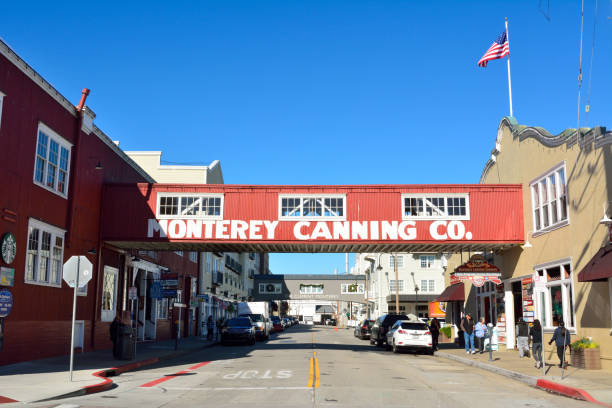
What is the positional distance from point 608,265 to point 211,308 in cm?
4064

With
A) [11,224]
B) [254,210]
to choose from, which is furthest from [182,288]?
[11,224]

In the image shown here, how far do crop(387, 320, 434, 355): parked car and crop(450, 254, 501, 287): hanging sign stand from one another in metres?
3.48

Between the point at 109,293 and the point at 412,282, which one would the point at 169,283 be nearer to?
the point at 109,293

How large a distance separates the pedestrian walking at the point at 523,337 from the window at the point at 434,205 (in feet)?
18.1

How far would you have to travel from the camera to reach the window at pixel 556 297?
2036cm

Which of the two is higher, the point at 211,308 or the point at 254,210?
the point at 254,210

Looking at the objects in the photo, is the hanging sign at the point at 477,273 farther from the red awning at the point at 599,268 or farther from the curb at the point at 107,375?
the curb at the point at 107,375

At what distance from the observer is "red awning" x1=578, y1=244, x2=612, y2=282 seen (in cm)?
1670

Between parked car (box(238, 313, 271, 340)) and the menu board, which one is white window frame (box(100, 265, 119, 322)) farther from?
the menu board

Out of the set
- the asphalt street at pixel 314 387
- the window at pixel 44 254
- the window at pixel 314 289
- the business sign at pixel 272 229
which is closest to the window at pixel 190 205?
the business sign at pixel 272 229

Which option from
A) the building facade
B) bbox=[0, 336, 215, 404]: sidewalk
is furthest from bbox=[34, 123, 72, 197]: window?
the building facade

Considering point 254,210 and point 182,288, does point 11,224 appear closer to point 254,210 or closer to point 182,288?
point 254,210

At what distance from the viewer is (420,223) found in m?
25.4

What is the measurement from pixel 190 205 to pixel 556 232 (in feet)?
47.3
